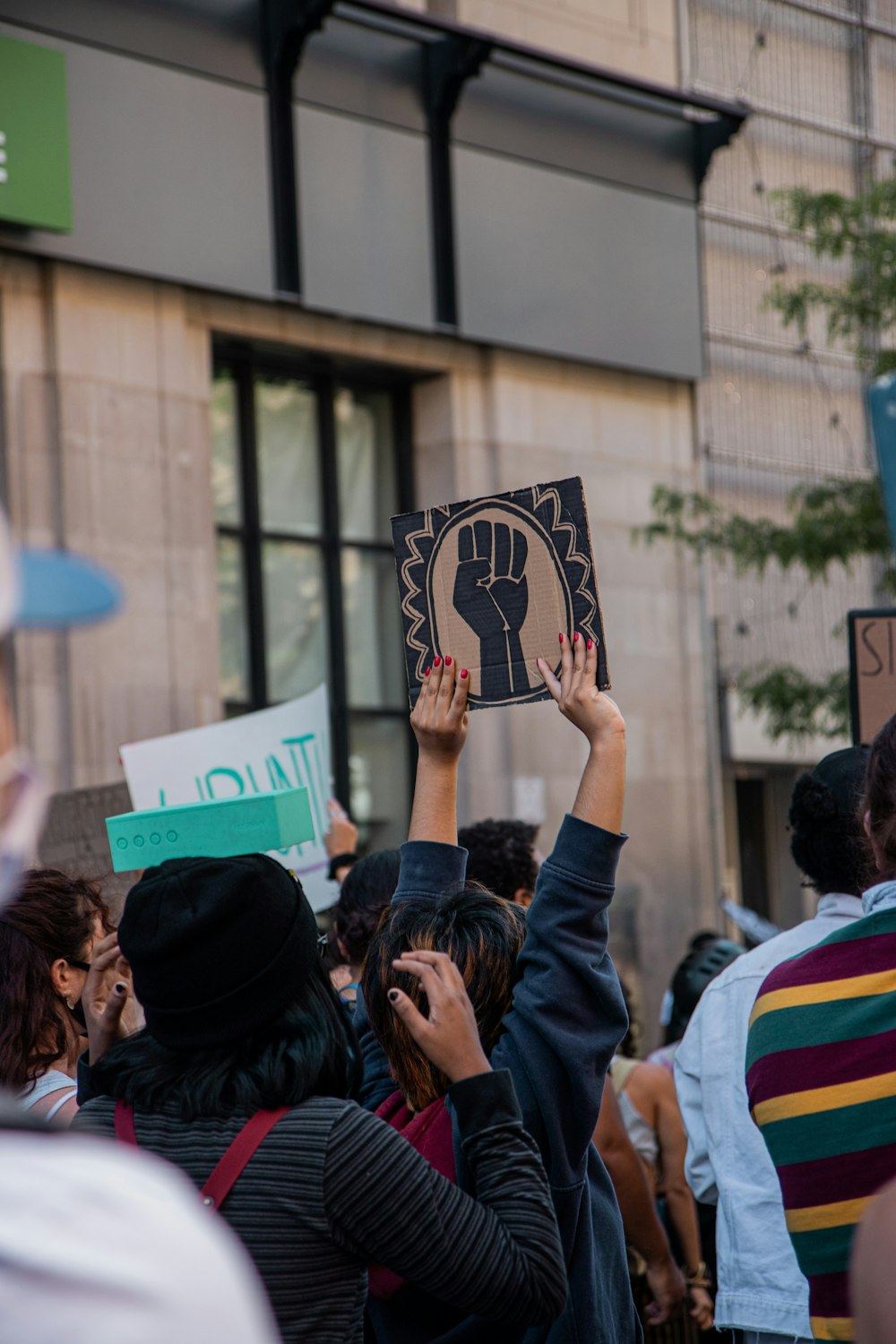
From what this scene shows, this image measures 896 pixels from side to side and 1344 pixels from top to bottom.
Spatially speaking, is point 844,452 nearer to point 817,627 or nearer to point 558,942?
point 817,627

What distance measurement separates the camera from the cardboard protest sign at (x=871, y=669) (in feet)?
16.6

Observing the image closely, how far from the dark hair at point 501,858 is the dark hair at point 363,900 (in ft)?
1.18

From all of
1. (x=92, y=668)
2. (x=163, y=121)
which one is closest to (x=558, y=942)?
(x=92, y=668)

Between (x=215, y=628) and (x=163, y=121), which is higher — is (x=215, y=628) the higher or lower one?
the lower one

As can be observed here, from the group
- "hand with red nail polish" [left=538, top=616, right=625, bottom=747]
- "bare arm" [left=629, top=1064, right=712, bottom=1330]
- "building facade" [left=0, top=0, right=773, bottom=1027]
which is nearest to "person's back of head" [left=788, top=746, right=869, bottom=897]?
"hand with red nail polish" [left=538, top=616, right=625, bottom=747]

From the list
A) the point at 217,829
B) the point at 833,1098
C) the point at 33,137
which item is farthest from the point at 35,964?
the point at 33,137

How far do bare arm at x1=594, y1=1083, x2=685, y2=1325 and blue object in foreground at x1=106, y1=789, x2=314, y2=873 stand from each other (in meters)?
1.87

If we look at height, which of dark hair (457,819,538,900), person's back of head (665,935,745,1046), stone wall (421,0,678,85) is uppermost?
stone wall (421,0,678,85)

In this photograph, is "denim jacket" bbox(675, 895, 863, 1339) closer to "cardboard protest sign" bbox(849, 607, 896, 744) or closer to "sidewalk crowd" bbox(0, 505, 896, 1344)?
"sidewalk crowd" bbox(0, 505, 896, 1344)

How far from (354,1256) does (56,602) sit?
4.77 feet

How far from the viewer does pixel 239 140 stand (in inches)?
466

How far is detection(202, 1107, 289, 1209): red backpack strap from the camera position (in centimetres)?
219

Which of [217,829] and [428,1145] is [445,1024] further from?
[217,829]

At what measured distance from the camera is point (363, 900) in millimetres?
3912
